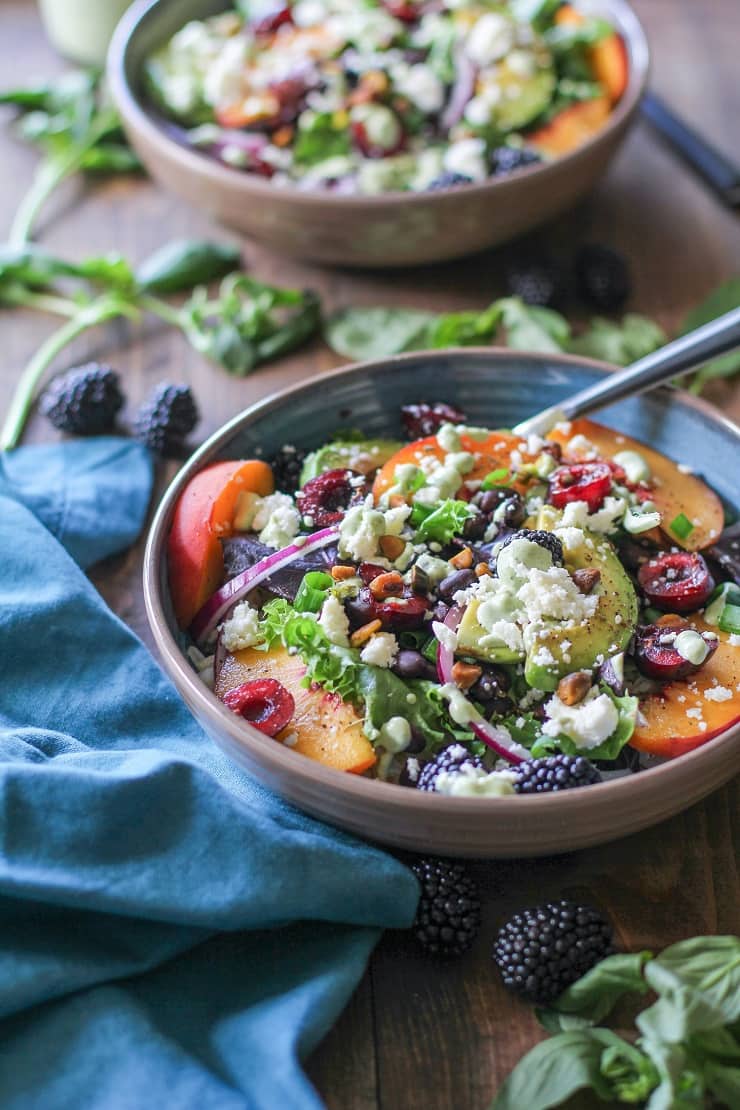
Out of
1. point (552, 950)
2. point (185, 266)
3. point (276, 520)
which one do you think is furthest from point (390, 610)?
point (185, 266)

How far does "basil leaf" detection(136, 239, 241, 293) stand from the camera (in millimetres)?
3275

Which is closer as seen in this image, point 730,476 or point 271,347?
point 730,476

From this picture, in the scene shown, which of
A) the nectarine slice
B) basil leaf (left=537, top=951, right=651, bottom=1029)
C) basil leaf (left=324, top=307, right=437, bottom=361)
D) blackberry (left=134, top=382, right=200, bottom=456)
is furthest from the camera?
basil leaf (left=324, top=307, right=437, bottom=361)

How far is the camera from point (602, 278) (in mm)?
3141

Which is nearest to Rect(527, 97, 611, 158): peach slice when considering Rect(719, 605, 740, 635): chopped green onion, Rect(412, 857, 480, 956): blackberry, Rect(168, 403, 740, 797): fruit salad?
Rect(168, 403, 740, 797): fruit salad

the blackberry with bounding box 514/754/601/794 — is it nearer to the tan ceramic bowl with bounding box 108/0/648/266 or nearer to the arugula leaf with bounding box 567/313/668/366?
the arugula leaf with bounding box 567/313/668/366

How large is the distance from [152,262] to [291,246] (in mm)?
421

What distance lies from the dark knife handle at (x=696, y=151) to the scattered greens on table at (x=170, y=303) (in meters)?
1.28

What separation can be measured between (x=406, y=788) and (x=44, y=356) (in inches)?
68.6

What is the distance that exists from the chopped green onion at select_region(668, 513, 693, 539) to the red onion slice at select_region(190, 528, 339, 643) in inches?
24.8

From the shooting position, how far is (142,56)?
349 cm

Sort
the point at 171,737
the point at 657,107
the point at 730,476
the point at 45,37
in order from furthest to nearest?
the point at 45,37
the point at 657,107
the point at 730,476
the point at 171,737

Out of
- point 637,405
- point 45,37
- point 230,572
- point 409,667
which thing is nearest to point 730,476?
point 637,405

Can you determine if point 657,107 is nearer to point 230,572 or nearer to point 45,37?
point 45,37
